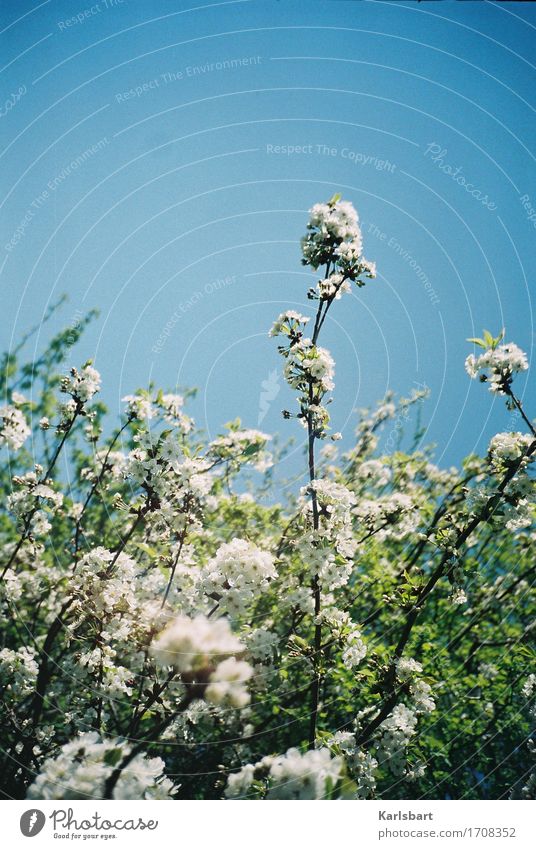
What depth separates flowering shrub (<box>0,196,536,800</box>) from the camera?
10.5ft

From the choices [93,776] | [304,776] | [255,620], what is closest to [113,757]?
[93,776]

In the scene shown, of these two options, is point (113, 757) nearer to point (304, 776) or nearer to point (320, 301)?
point (304, 776)

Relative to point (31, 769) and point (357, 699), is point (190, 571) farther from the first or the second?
point (357, 699)

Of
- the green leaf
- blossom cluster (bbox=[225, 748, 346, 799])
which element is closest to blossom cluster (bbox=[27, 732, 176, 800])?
the green leaf

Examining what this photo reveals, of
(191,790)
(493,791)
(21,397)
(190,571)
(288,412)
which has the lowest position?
(493,791)

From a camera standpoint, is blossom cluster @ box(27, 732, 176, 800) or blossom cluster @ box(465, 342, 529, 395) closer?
blossom cluster @ box(27, 732, 176, 800)

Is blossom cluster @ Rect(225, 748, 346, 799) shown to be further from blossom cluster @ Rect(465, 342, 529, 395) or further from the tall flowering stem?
blossom cluster @ Rect(465, 342, 529, 395)

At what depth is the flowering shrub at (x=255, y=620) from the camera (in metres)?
3.21

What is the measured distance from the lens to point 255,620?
5.19m

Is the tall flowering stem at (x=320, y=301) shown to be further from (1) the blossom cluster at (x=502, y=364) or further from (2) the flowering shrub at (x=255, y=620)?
(1) the blossom cluster at (x=502, y=364)

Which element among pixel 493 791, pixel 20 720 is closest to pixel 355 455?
pixel 493 791
